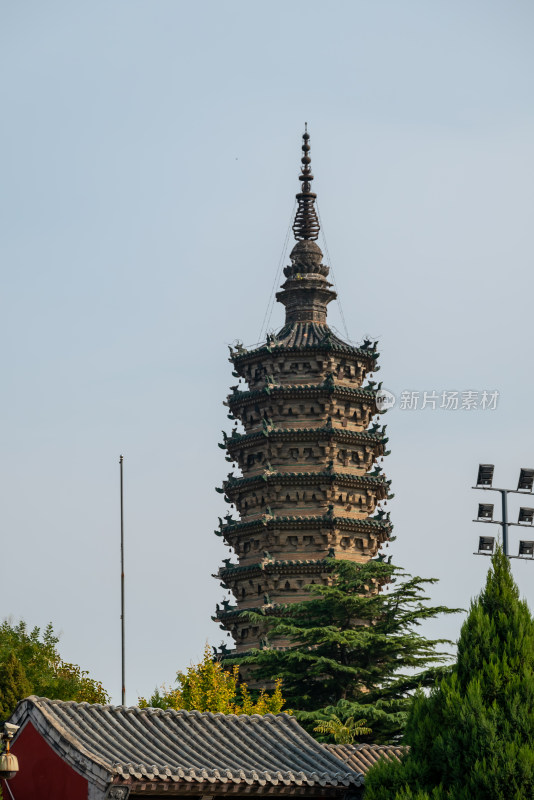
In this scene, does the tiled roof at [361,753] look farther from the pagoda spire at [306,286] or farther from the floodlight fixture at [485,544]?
the pagoda spire at [306,286]

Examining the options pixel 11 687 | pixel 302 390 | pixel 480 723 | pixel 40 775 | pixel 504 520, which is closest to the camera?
pixel 480 723

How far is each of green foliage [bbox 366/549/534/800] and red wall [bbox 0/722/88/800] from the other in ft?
19.9

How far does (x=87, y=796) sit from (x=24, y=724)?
3135 mm

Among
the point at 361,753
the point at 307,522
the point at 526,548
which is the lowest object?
the point at 361,753

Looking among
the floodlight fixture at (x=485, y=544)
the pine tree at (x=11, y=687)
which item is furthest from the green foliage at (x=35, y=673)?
the floodlight fixture at (x=485, y=544)

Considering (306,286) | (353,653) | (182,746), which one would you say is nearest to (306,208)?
(306,286)

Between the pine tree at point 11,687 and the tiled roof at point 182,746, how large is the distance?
18.8 meters

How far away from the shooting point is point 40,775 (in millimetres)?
37719

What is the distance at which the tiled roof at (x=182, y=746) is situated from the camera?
36.4 metres

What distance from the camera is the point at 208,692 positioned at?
57.4 m

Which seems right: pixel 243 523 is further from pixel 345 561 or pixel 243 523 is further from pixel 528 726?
pixel 528 726

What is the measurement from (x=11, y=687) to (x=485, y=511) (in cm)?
1658

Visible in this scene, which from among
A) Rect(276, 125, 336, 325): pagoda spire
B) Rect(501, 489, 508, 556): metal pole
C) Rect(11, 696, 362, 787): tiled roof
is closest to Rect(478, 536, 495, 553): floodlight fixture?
Rect(501, 489, 508, 556): metal pole

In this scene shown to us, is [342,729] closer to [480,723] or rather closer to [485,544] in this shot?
[485,544]
